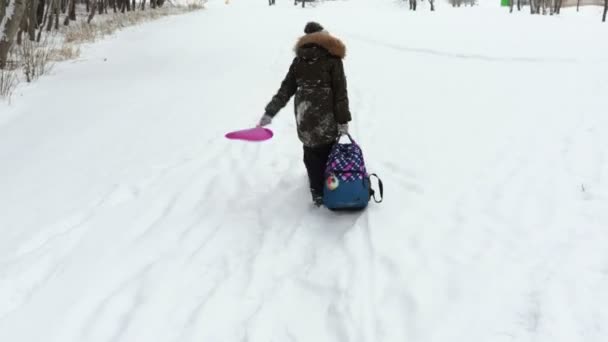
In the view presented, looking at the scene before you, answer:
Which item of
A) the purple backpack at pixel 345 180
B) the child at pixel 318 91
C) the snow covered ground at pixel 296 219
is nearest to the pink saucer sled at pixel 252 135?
the child at pixel 318 91

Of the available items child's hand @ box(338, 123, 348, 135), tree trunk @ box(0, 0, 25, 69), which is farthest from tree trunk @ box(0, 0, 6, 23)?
child's hand @ box(338, 123, 348, 135)

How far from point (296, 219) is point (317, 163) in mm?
497

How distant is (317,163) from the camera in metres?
4.54

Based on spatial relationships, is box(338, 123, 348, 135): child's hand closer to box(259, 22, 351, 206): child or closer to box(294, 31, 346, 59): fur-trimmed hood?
box(259, 22, 351, 206): child

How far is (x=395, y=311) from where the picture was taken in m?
3.20

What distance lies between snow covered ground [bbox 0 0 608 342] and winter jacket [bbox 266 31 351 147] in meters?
0.73

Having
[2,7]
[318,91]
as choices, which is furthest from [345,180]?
[2,7]

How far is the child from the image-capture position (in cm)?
424

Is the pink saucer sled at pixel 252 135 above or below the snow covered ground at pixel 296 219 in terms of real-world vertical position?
above

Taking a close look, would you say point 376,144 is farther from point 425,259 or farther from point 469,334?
point 469,334

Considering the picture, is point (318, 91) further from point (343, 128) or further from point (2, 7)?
point (2, 7)

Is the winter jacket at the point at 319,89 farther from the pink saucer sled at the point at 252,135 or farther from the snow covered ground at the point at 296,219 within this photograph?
the snow covered ground at the point at 296,219

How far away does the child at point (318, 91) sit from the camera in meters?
4.24

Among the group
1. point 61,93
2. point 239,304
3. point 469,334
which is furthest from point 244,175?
point 61,93
